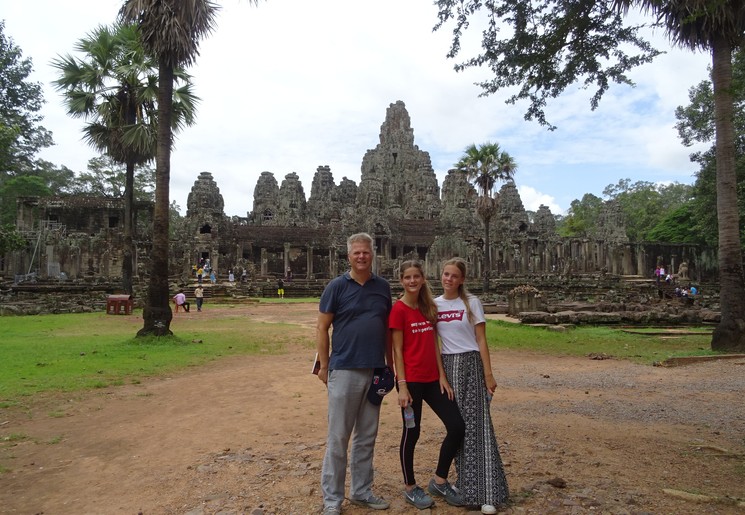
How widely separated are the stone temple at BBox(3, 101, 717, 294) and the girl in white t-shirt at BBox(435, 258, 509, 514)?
2569 cm

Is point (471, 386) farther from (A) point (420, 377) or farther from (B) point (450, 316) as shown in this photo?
(B) point (450, 316)

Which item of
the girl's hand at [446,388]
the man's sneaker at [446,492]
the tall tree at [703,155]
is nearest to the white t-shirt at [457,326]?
the girl's hand at [446,388]

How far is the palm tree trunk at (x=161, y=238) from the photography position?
454 inches

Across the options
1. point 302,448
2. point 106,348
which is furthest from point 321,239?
point 302,448

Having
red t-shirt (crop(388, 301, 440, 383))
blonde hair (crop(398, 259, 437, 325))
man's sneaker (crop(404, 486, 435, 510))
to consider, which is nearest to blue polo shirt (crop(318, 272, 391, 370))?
red t-shirt (crop(388, 301, 440, 383))

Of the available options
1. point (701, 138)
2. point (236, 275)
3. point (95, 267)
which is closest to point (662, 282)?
point (701, 138)

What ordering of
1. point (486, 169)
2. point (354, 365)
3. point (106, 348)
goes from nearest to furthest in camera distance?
point (354, 365), point (106, 348), point (486, 169)

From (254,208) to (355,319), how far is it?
166 ft

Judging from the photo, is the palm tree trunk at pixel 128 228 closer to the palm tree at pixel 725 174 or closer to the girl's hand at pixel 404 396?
the palm tree at pixel 725 174

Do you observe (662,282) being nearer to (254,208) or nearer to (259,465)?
(259,465)

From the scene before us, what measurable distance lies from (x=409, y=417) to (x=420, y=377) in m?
0.27

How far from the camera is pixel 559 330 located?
51.2ft

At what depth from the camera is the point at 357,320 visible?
11.2 ft

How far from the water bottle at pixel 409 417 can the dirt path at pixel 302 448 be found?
21.9 inches
